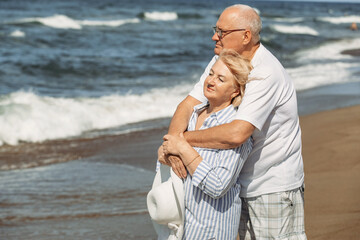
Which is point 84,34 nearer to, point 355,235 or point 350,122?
point 350,122

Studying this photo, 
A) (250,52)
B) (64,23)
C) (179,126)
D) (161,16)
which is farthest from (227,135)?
(161,16)

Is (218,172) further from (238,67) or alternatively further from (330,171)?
(330,171)

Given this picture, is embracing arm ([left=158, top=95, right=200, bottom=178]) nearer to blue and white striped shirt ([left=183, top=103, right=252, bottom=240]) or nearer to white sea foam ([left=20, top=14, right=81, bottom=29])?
blue and white striped shirt ([left=183, top=103, right=252, bottom=240])

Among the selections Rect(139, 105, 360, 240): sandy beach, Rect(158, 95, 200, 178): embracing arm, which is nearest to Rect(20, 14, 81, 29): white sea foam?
Rect(139, 105, 360, 240): sandy beach

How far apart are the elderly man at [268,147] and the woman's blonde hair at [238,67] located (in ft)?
0.12

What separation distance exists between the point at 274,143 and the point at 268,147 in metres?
0.04

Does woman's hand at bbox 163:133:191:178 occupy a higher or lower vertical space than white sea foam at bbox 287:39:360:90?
higher

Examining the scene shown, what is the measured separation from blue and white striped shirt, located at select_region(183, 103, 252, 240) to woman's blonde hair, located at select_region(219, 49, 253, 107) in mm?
105

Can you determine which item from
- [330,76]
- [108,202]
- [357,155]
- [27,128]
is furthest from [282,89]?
[330,76]

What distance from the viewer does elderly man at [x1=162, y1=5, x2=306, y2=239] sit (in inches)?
107

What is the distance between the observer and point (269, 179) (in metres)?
2.85

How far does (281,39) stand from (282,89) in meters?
28.2

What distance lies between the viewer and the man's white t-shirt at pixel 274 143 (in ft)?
8.90

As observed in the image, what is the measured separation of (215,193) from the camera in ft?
8.50
